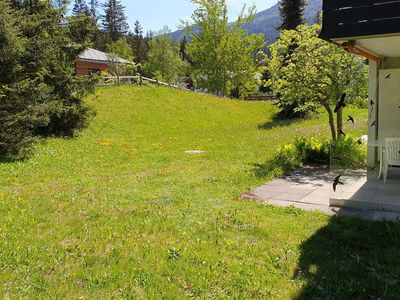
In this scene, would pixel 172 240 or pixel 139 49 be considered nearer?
pixel 172 240

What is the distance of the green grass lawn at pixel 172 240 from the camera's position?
3.87 metres

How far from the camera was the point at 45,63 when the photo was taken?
13.9m

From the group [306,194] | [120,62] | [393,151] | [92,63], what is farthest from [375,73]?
[92,63]

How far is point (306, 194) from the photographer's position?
7348 mm

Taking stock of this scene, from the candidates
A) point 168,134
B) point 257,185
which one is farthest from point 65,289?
point 168,134

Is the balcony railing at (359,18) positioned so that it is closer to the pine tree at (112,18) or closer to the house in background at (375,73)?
the house in background at (375,73)

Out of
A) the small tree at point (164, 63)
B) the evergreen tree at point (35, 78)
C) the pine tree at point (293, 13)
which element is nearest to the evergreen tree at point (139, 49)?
the small tree at point (164, 63)

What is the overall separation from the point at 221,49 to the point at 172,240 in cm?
3235

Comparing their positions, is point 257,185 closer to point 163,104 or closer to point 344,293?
point 344,293

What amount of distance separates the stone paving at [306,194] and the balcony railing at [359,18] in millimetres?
2476

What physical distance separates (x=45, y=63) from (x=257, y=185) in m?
9.36

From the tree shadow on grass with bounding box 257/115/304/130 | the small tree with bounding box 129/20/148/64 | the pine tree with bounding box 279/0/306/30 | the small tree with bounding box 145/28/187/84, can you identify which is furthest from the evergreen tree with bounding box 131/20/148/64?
Result: the tree shadow on grass with bounding box 257/115/304/130

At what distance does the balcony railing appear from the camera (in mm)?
4664

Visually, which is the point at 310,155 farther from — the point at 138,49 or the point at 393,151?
the point at 138,49
